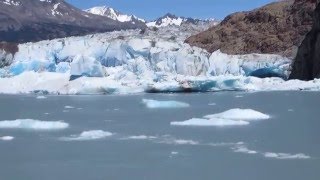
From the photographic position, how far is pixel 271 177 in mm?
6727

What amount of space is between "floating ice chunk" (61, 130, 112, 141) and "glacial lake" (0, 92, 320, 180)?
0.8 inches

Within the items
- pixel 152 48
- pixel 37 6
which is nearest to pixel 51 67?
pixel 152 48

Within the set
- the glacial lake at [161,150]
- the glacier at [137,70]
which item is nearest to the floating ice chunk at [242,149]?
the glacial lake at [161,150]

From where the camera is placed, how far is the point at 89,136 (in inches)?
Answer: 414

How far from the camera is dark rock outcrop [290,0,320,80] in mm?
29594

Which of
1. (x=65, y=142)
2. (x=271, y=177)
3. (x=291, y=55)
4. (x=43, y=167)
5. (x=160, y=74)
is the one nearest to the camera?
(x=271, y=177)

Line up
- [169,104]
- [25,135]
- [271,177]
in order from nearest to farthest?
[271,177], [25,135], [169,104]

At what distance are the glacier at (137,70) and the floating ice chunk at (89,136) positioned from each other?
14.4 metres

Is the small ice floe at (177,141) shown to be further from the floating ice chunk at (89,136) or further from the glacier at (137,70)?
the glacier at (137,70)

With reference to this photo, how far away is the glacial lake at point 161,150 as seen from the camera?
280 inches

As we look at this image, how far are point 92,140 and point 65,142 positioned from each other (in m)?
0.47

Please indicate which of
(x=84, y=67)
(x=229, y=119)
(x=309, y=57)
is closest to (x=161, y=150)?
(x=229, y=119)

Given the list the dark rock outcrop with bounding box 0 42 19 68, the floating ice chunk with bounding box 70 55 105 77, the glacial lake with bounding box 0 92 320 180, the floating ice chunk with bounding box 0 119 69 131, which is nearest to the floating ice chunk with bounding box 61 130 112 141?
the glacial lake with bounding box 0 92 320 180

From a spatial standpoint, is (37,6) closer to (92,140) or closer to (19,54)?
(19,54)
